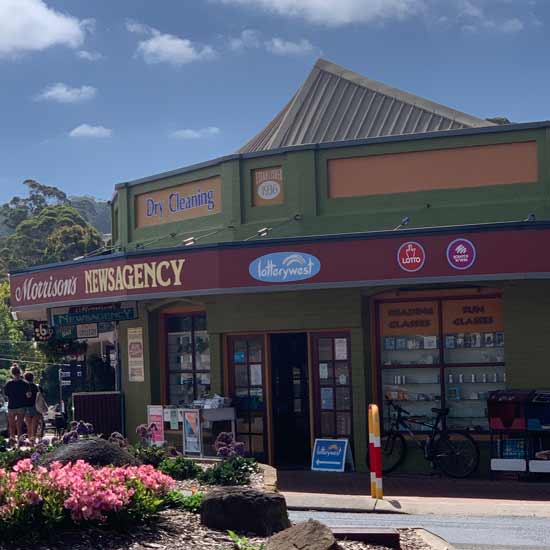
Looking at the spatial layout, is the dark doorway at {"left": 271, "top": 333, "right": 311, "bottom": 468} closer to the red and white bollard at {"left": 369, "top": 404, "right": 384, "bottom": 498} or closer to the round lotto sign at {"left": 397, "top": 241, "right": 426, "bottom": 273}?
the round lotto sign at {"left": 397, "top": 241, "right": 426, "bottom": 273}

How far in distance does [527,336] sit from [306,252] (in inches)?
148

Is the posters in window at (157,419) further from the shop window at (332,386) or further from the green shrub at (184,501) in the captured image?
the green shrub at (184,501)

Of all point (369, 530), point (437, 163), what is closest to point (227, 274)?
point (437, 163)

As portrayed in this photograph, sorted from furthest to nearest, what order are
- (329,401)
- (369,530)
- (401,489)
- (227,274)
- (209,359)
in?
(209,359) → (329,401) → (227,274) → (401,489) → (369,530)

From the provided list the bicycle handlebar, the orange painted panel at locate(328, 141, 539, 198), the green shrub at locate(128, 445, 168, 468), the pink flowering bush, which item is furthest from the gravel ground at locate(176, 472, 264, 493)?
the orange painted panel at locate(328, 141, 539, 198)

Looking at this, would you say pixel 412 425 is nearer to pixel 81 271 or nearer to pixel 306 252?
pixel 306 252

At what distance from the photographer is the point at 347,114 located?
65.6ft

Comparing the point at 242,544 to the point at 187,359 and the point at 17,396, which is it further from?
the point at 17,396

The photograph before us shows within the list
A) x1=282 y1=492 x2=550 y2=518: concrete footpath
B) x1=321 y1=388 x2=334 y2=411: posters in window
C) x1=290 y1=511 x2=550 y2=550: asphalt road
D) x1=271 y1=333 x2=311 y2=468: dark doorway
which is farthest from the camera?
x1=271 y1=333 x2=311 y2=468: dark doorway

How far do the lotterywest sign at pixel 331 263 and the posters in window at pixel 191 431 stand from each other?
226cm

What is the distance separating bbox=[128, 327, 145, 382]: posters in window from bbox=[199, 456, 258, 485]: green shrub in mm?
7563

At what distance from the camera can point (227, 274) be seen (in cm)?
1541

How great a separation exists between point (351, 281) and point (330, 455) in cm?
312

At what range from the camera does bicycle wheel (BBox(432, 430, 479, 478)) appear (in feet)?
49.9
